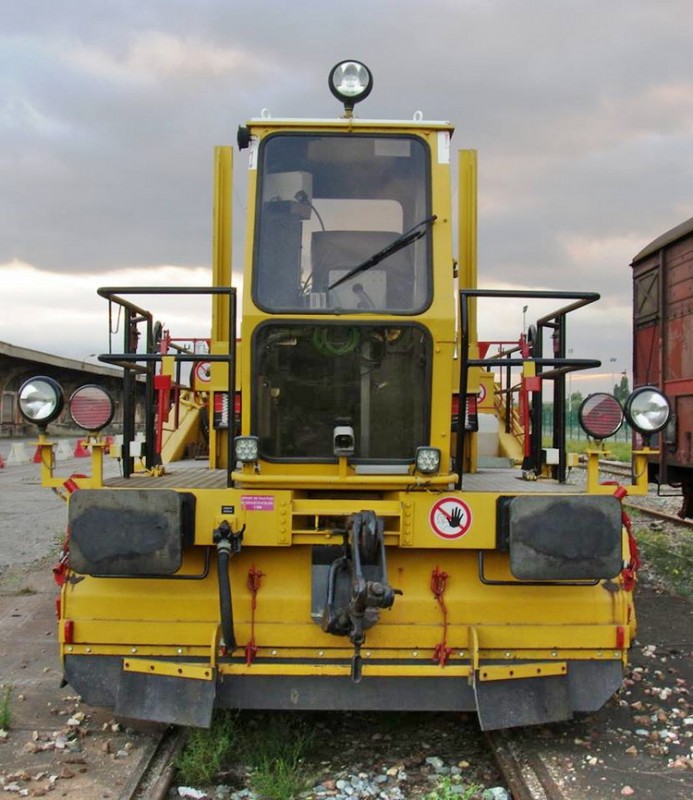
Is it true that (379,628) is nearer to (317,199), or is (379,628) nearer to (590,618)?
(590,618)

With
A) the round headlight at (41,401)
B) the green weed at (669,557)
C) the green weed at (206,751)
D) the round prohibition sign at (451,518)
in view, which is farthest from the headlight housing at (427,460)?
the green weed at (669,557)

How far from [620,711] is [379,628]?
1.73 meters

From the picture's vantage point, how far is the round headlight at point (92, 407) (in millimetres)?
4234

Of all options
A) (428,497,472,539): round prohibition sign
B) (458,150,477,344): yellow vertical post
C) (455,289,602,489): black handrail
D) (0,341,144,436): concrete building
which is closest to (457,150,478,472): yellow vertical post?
(458,150,477,344): yellow vertical post

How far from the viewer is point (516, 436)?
7.15 meters

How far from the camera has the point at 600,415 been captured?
173 inches

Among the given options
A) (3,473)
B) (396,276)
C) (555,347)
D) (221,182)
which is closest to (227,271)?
(221,182)

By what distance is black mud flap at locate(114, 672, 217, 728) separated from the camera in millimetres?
3961

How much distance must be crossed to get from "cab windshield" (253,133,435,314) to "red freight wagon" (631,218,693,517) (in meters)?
5.80

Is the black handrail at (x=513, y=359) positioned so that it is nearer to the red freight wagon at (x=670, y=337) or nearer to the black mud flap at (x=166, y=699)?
the black mud flap at (x=166, y=699)

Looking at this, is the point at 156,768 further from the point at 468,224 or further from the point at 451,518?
the point at 468,224

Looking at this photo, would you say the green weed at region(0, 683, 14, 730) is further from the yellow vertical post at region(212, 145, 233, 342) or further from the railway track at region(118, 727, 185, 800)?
the yellow vertical post at region(212, 145, 233, 342)

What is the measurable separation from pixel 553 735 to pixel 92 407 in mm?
3124

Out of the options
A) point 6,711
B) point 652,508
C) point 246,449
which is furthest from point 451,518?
point 652,508
